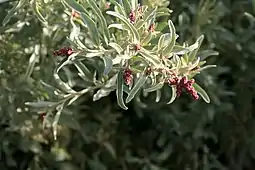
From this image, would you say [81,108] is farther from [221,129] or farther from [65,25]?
[221,129]

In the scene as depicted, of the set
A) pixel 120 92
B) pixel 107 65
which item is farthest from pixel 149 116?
pixel 107 65

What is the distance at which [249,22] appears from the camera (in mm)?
2459

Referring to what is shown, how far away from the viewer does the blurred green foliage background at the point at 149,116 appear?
2135 millimetres

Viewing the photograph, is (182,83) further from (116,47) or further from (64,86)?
(64,86)

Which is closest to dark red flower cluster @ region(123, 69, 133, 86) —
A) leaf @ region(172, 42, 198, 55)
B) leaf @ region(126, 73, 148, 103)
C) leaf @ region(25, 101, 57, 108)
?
leaf @ region(126, 73, 148, 103)

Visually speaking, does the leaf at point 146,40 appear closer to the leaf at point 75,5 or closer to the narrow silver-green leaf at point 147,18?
the narrow silver-green leaf at point 147,18

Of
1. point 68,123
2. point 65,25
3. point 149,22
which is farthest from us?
point 68,123

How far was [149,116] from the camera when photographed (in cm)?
246

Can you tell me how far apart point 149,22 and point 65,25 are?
0.53 metres

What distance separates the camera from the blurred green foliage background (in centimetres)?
213

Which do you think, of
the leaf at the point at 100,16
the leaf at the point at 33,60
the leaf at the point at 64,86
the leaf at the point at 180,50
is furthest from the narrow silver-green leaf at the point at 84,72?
the leaf at the point at 180,50

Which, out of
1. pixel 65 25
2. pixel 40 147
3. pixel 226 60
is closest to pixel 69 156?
pixel 40 147

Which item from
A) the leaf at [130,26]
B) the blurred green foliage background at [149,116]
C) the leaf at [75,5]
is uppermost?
the leaf at [75,5]

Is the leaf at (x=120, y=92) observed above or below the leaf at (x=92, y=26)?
below
